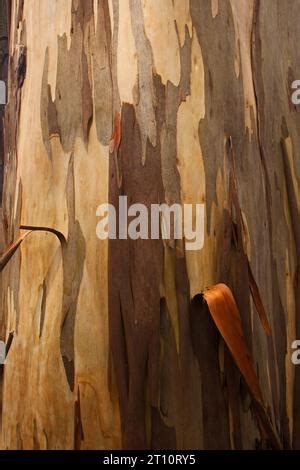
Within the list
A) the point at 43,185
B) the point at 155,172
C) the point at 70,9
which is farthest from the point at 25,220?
the point at 70,9

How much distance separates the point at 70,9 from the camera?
83 centimetres

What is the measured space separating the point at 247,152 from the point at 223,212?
0.10 m

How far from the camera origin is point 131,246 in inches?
32.2

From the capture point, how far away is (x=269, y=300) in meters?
0.91

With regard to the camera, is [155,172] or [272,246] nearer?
[155,172]

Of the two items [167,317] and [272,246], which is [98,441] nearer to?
[167,317]

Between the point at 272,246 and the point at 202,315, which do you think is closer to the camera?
the point at 202,315

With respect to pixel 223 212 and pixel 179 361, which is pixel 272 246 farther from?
pixel 179 361

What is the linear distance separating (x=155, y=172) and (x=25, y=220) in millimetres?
198

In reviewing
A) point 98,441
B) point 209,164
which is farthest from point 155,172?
point 98,441

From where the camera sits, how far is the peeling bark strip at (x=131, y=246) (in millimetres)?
811

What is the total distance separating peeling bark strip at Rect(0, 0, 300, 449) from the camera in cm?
81
